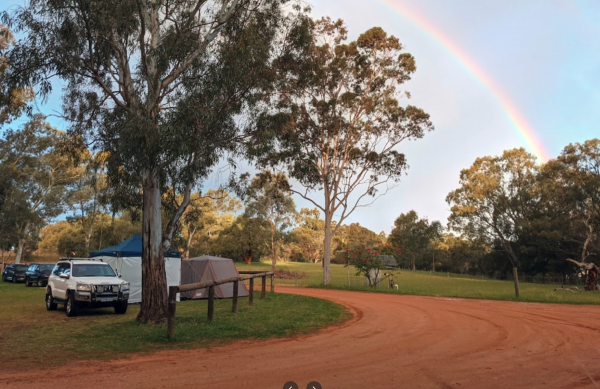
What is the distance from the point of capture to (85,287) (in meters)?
13.2

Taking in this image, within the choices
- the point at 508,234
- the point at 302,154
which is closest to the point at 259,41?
the point at 302,154

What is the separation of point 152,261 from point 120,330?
2012 mm

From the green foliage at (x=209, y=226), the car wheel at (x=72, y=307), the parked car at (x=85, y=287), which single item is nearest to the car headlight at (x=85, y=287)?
the parked car at (x=85, y=287)

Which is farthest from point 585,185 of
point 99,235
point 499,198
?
point 99,235

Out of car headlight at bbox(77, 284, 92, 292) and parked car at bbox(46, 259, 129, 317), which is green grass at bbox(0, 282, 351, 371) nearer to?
parked car at bbox(46, 259, 129, 317)

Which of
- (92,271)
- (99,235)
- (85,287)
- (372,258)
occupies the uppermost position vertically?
(99,235)

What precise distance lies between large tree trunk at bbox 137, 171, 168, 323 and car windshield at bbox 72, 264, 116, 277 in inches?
154

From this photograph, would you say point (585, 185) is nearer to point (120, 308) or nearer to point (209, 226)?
point (120, 308)

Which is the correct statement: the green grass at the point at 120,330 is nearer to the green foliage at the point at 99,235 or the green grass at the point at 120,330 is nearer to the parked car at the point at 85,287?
the parked car at the point at 85,287

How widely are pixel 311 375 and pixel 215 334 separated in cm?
402

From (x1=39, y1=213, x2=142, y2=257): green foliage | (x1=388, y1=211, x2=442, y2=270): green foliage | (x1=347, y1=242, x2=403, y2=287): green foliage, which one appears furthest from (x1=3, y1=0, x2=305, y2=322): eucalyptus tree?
(x1=388, y1=211, x2=442, y2=270): green foliage

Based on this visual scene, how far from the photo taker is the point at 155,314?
37.4 feet

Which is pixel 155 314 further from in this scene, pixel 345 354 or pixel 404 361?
pixel 404 361

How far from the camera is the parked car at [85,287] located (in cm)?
1316
